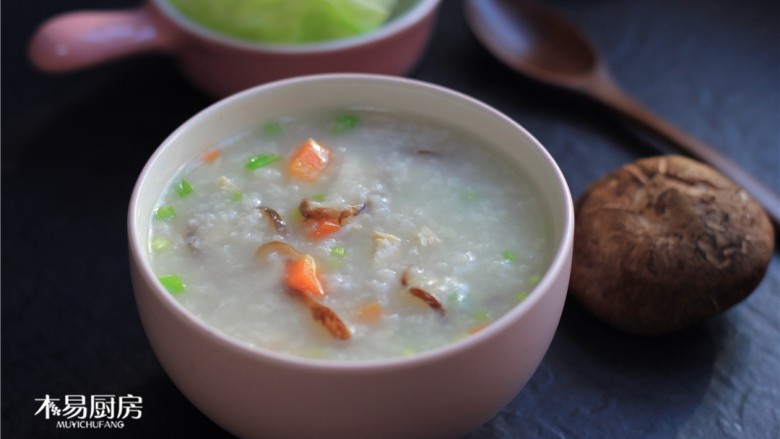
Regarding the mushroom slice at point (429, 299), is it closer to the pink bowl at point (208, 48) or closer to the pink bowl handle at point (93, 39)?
the pink bowl at point (208, 48)

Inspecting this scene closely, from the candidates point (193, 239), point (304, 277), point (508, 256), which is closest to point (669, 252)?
point (508, 256)

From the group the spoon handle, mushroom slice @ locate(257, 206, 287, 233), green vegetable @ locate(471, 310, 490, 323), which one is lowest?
the spoon handle

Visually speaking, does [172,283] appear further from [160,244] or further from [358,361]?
[358,361]

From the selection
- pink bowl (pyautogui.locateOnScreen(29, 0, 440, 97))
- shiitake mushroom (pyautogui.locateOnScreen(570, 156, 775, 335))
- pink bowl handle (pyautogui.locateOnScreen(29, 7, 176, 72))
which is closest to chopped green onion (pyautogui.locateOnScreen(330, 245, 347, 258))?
shiitake mushroom (pyautogui.locateOnScreen(570, 156, 775, 335))

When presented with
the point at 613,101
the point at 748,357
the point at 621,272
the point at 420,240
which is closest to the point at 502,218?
the point at 420,240

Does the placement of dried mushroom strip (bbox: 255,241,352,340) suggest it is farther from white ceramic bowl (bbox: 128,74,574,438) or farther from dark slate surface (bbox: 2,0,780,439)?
dark slate surface (bbox: 2,0,780,439)

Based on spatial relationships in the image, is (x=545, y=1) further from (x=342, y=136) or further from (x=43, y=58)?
(x=43, y=58)
